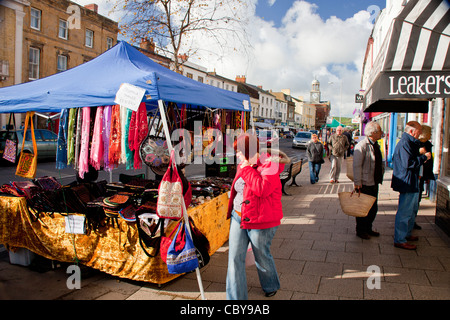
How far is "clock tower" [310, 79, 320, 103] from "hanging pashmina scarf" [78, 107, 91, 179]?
345 ft

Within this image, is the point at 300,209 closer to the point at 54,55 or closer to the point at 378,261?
the point at 378,261

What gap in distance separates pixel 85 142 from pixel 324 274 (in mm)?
3445

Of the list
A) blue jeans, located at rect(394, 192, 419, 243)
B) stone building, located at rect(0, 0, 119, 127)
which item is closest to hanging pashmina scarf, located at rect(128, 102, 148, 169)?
blue jeans, located at rect(394, 192, 419, 243)

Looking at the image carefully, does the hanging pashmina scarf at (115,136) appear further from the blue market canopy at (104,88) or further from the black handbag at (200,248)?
the black handbag at (200,248)

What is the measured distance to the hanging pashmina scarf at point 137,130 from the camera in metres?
4.00

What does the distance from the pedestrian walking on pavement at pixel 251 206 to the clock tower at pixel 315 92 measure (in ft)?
347

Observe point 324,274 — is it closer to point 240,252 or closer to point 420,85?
point 240,252

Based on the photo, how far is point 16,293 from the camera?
49.6 inches

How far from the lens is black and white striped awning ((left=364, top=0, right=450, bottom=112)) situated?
3.06 meters

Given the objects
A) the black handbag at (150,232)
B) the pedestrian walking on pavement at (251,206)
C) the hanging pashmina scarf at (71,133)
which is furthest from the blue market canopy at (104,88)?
the black handbag at (150,232)

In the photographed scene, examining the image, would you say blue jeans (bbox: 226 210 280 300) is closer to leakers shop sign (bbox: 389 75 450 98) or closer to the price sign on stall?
the price sign on stall
